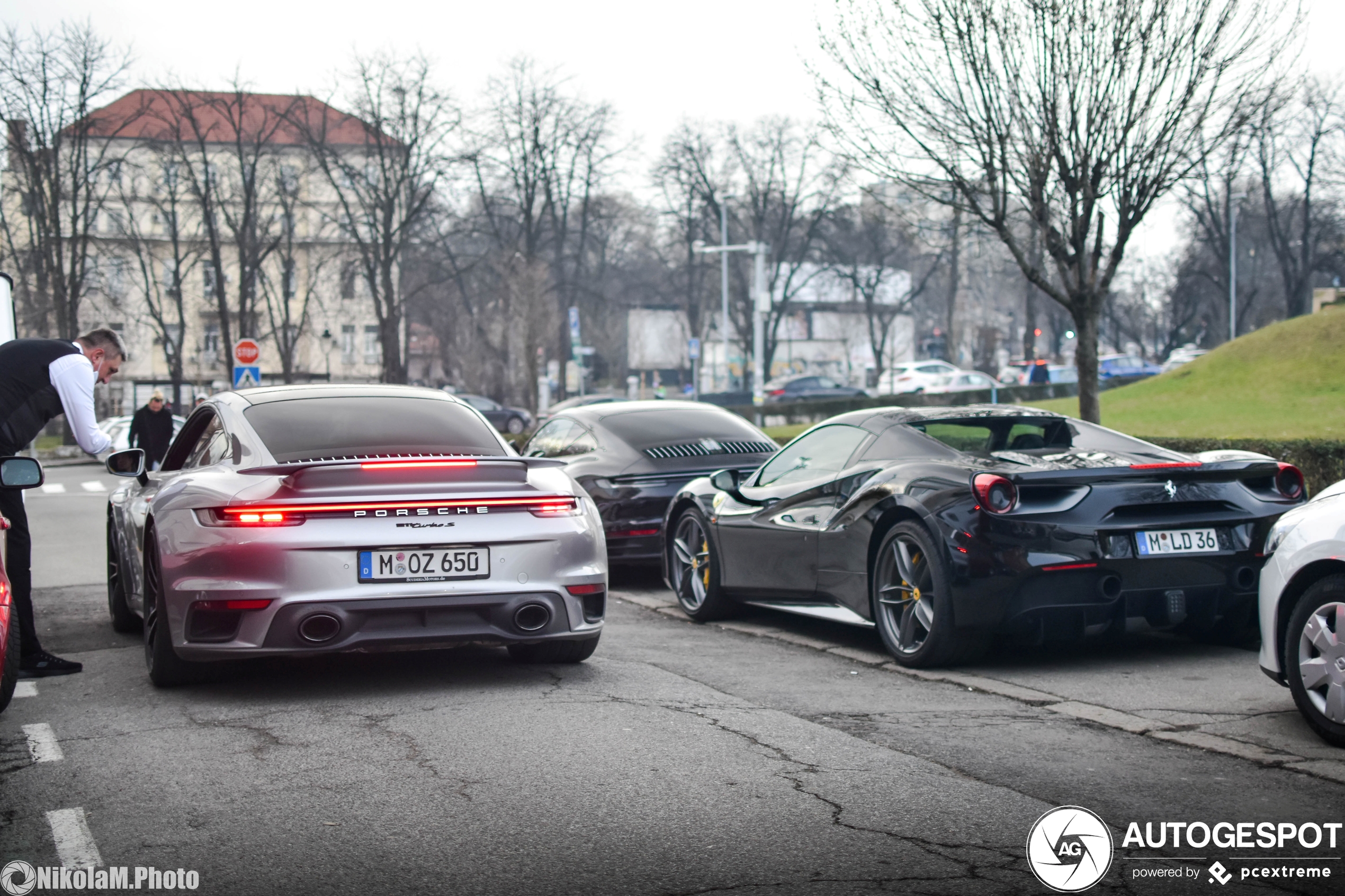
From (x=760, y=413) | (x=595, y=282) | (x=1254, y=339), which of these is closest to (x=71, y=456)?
(x=760, y=413)

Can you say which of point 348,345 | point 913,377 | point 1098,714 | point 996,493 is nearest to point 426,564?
point 996,493

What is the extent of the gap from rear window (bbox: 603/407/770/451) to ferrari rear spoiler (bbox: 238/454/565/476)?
4.89m

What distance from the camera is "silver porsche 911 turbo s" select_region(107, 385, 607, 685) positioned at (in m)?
5.80

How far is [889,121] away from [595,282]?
53.4 metres

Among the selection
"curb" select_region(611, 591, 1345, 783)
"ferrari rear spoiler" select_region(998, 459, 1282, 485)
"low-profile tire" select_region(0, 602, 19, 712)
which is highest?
"ferrari rear spoiler" select_region(998, 459, 1282, 485)

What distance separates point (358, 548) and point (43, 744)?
54.9 inches

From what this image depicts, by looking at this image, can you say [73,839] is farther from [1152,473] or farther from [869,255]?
[869,255]

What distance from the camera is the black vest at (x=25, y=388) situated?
6684 mm

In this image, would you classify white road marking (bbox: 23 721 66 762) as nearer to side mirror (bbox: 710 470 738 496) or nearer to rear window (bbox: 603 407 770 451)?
side mirror (bbox: 710 470 738 496)

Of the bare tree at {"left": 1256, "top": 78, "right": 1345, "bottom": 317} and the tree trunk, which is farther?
the bare tree at {"left": 1256, "top": 78, "right": 1345, "bottom": 317}

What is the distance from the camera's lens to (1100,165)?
14.1 meters

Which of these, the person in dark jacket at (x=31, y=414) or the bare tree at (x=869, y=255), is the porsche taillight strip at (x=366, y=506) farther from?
the bare tree at (x=869, y=255)

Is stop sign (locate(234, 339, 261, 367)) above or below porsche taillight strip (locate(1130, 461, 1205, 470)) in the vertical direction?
above

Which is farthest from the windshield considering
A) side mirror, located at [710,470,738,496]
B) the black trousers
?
the black trousers
